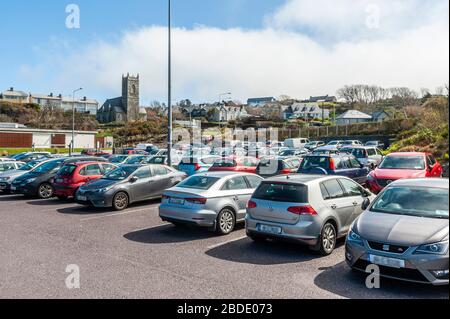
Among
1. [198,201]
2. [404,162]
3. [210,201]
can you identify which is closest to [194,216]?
[198,201]

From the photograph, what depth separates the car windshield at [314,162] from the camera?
1382cm

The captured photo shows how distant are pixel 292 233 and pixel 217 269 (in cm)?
153

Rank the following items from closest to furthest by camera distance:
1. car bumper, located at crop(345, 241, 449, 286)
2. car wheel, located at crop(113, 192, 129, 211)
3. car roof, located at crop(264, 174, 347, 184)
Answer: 1. car bumper, located at crop(345, 241, 449, 286)
2. car roof, located at crop(264, 174, 347, 184)
3. car wheel, located at crop(113, 192, 129, 211)

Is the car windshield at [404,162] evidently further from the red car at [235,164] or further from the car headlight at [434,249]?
the car headlight at [434,249]

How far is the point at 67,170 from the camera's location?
46.3 ft

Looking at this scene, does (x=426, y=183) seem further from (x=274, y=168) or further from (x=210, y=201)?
(x=274, y=168)

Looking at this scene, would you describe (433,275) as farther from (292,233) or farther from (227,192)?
(227,192)

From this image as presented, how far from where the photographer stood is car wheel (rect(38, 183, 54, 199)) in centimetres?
1470

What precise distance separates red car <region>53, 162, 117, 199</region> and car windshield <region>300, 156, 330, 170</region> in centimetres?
766

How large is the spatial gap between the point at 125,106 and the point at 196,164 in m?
117

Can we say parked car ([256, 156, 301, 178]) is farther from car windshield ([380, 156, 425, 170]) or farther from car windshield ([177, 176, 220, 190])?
car windshield ([177, 176, 220, 190])

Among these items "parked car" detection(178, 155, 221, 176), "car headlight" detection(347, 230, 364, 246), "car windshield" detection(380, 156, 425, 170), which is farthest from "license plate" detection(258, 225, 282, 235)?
"parked car" detection(178, 155, 221, 176)

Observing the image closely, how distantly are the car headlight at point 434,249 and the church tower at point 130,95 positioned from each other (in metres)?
125

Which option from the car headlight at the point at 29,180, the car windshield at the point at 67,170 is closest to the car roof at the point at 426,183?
the car windshield at the point at 67,170
